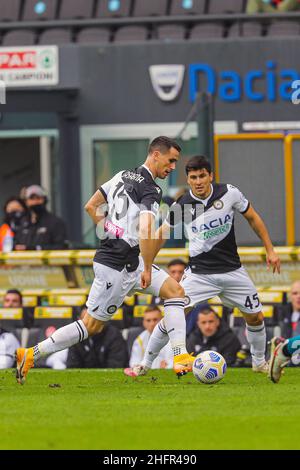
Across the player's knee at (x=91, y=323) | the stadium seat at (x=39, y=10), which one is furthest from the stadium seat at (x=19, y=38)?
the player's knee at (x=91, y=323)

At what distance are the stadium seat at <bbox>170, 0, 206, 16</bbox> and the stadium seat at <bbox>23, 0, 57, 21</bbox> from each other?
214 centimetres

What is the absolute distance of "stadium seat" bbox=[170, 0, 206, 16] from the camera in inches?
901

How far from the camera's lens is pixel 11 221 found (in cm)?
1892

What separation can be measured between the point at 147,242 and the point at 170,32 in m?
11.6

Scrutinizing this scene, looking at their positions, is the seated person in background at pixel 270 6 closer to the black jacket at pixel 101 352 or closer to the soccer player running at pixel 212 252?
the black jacket at pixel 101 352

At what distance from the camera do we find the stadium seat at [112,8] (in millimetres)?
23391

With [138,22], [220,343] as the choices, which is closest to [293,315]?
[220,343]

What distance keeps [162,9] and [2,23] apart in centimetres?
264

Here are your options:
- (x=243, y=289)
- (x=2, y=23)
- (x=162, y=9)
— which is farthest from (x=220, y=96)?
(x=243, y=289)

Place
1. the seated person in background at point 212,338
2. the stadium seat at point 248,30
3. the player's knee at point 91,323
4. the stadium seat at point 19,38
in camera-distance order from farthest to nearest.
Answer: the stadium seat at point 19,38 < the stadium seat at point 248,30 < the seated person in background at point 212,338 < the player's knee at point 91,323

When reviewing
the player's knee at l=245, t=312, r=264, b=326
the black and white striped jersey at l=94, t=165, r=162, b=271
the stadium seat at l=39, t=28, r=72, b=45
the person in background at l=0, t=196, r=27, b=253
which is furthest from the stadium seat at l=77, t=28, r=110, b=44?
the black and white striped jersey at l=94, t=165, r=162, b=271

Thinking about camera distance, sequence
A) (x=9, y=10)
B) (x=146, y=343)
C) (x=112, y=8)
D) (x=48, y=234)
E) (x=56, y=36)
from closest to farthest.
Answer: (x=146, y=343) < (x=48, y=234) < (x=56, y=36) < (x=112, y=8) < (x=9, y=10)

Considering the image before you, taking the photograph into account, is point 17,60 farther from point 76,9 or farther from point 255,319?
point 255,319

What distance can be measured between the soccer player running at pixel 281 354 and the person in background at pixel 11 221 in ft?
24.9
